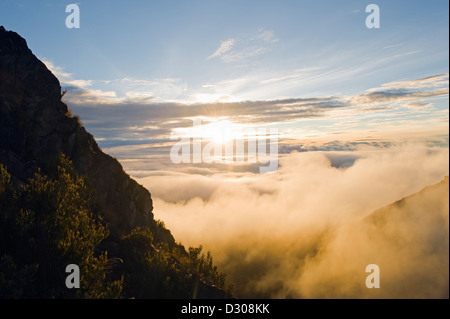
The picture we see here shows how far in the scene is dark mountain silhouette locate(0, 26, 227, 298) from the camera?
14477mm

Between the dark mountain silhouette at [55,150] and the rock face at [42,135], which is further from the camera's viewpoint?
the rock face at [42,135]

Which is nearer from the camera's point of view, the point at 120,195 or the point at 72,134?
the point at 72,134

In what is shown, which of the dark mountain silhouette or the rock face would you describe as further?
the rock face

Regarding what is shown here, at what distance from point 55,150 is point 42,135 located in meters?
1.23

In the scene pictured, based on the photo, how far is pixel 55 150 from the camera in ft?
56.5

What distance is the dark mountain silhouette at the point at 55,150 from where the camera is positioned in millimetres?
14477

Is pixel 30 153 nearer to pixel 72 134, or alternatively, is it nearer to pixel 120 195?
pixel 72 134

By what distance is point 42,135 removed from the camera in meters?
17.2

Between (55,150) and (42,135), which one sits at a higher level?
(42,135)

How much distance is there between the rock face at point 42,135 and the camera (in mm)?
15348
